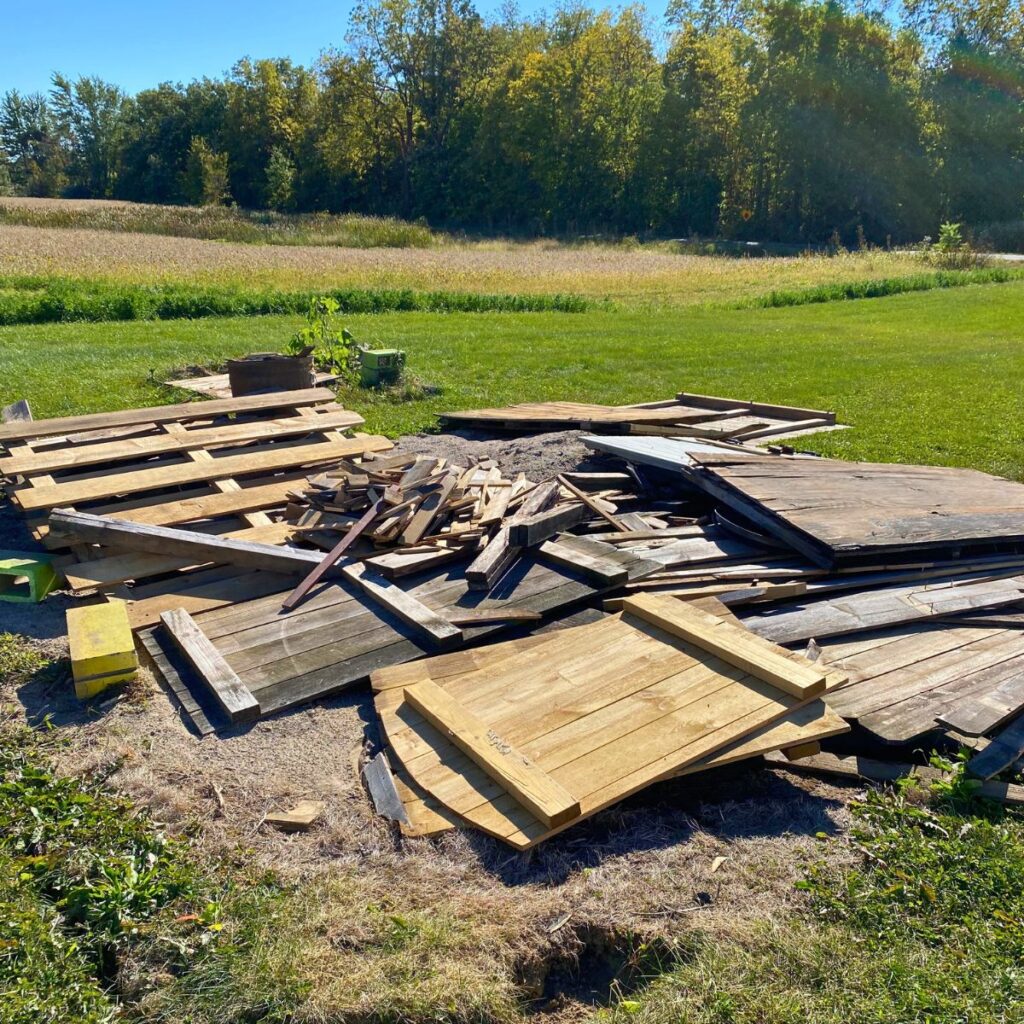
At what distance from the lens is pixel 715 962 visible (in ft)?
10.1

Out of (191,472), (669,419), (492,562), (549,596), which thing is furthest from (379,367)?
(549,596)

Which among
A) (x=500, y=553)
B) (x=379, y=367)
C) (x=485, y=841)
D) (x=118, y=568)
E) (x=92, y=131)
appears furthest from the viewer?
(x=92, y=131)

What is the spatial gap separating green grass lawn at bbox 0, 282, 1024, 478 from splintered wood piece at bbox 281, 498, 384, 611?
4.05 m

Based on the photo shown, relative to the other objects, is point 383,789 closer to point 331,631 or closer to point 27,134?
point 331,631

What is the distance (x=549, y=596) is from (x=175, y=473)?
3.75 metres

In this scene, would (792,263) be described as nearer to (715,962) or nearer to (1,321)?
(1,321)

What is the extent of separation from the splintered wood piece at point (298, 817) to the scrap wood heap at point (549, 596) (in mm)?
294

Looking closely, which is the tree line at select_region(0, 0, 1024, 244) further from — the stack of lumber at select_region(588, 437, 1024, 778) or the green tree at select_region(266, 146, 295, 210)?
the stack of lumber at select_region(588, 437, 1024, 778)

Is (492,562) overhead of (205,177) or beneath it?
beneath

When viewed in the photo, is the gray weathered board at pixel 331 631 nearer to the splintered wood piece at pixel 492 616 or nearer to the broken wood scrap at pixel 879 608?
the splintered wood piece at pixel 492 616

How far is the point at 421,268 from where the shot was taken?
28156mm

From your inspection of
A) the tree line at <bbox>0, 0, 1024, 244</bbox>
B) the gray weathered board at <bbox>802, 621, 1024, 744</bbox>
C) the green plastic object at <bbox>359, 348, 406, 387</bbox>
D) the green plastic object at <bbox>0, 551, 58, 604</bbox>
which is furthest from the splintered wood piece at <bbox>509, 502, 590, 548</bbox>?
the tree line at <bbox>0, 0, 1024, 244</bbox>

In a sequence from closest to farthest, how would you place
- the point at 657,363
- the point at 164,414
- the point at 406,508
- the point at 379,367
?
the point at 406,508, the point at 164,414, the point at 379,367, the point at 657,363

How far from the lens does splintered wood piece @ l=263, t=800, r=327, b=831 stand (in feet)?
12.2
